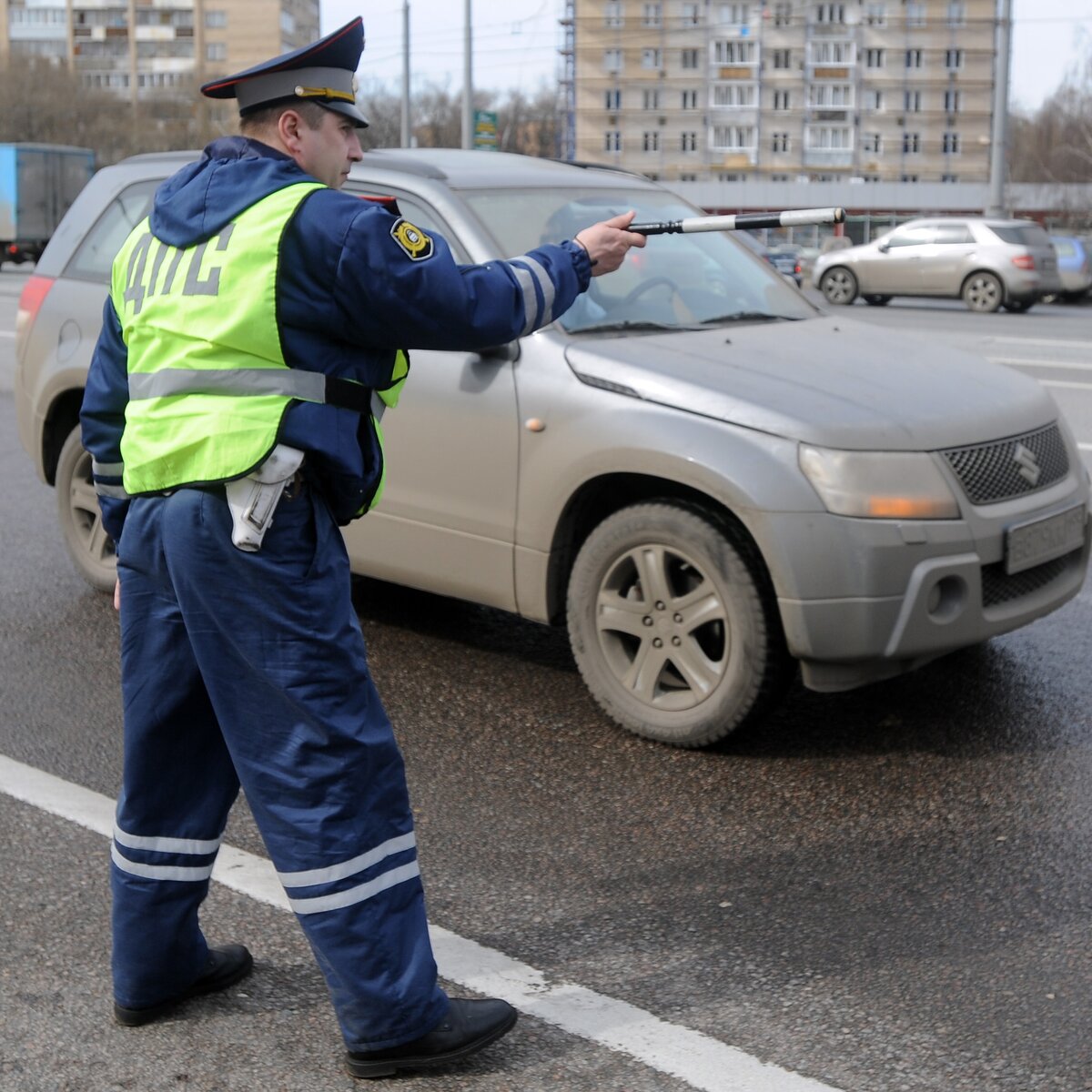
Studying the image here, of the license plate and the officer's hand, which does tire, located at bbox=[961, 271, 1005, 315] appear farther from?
the officer's hand

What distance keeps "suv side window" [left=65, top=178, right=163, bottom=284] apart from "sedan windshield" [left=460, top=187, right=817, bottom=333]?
1560mm

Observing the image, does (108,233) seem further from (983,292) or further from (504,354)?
(983,292)

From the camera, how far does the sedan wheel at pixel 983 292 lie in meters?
24.7

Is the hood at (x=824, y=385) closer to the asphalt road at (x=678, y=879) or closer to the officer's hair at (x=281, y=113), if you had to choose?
the asphalt road at (x=678, y=879)

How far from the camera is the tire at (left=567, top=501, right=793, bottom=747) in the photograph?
14.6ft

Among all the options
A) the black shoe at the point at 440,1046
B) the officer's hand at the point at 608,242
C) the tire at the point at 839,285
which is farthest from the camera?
the tire at the point at 839,285

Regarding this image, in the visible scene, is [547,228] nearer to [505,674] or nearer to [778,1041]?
[505,674]

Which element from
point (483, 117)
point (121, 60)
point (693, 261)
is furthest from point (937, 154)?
point (693, 261)

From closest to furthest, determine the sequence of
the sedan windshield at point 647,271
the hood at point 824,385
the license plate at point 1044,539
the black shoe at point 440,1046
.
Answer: the black shoe at point 440,1046, the hood at point 824,385, the license plate at point 1044,539, the sedan windshield at point 647,271

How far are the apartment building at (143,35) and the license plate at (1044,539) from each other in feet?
412

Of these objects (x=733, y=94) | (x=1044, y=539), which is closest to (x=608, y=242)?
(x=1044, y=539)

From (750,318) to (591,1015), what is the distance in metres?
2.93

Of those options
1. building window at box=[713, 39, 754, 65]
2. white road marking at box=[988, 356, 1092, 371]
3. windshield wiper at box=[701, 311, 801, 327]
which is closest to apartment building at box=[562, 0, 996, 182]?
building window at box=[713, 39, 754, 65]

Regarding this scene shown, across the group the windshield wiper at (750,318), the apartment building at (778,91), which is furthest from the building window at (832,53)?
the windshield wiper at (750,318)
